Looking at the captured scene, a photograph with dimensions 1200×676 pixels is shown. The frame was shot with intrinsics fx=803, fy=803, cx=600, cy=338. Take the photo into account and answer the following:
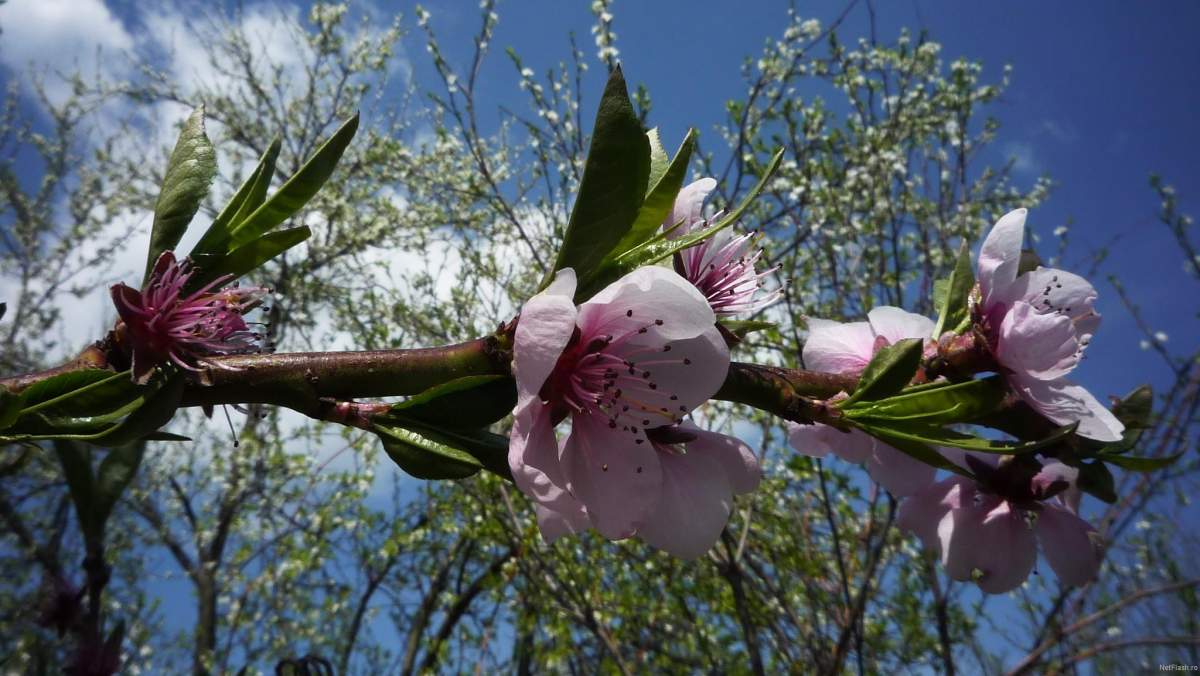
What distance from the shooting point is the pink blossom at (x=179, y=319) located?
0.63 meters

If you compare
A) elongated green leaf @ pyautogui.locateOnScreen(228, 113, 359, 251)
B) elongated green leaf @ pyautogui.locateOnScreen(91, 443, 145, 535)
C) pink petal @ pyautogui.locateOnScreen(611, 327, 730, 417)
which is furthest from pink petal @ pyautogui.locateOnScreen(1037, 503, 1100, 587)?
elongated green leaf @ pyautogui.locateOnScreen(91, 443, 145, 535)

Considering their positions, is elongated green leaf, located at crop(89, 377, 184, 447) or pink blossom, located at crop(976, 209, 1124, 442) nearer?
elongated green leaf, located at crop(89, 377, 184, 447)

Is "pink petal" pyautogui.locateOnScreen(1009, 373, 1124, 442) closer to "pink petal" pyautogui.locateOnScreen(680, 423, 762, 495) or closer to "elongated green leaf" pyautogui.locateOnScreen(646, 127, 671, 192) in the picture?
"pink petal" pyautogui.locateOnScreen(680, 423, 762, 495)

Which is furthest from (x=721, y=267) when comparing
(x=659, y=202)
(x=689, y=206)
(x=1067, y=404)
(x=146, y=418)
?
(x=146, y=418)

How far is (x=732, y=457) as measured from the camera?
743mm

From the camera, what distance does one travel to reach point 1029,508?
0.92 m

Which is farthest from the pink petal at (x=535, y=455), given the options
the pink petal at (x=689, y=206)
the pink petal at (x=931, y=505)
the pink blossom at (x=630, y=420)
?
the pink petal at (x=931, y=505)

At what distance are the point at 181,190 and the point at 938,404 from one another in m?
0.67

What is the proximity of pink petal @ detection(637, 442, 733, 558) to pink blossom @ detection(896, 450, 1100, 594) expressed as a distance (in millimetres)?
362

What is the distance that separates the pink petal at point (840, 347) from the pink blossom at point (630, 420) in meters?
0.26

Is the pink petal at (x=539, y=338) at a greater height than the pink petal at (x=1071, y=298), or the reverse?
the pink petal at (x=1071, y=298)

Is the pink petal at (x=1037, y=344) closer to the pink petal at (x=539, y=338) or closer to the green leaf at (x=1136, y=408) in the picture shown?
the green leaf at (x=1136, y=408)

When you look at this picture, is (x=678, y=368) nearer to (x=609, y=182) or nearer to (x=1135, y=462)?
(x=609, y=182)

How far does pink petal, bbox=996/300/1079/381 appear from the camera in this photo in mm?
724
